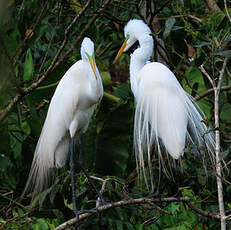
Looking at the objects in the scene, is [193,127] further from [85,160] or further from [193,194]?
[85,160]

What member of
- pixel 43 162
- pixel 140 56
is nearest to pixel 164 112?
pixel 140 56

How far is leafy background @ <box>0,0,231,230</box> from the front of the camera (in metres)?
2.03

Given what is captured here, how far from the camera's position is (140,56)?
2541 mm

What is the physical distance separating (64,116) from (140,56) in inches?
25.3

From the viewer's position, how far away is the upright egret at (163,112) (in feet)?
7.28

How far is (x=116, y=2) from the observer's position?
298cm

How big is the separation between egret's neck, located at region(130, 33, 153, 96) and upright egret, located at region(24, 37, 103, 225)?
23 centimetres

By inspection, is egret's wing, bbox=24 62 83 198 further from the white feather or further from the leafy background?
the white feather

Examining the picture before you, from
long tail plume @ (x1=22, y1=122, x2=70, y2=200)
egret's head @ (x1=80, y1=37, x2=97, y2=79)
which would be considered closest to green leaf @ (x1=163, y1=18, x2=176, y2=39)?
egret's head @ (x1=80, y1=37, x2=97, y2=79)

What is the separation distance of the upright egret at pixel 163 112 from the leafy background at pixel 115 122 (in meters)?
0.11

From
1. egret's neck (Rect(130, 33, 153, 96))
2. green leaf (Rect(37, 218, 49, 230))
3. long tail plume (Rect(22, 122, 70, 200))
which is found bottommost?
green leaf (Rect(37, 218, 49, 230))

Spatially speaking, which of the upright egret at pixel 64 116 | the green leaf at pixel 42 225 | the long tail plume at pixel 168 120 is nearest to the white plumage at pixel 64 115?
the upright egret at pixel 64 116

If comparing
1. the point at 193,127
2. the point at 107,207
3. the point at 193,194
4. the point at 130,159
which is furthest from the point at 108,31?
the point at 107,207

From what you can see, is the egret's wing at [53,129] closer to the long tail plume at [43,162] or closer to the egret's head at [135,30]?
the long tail plume at [43,162]
